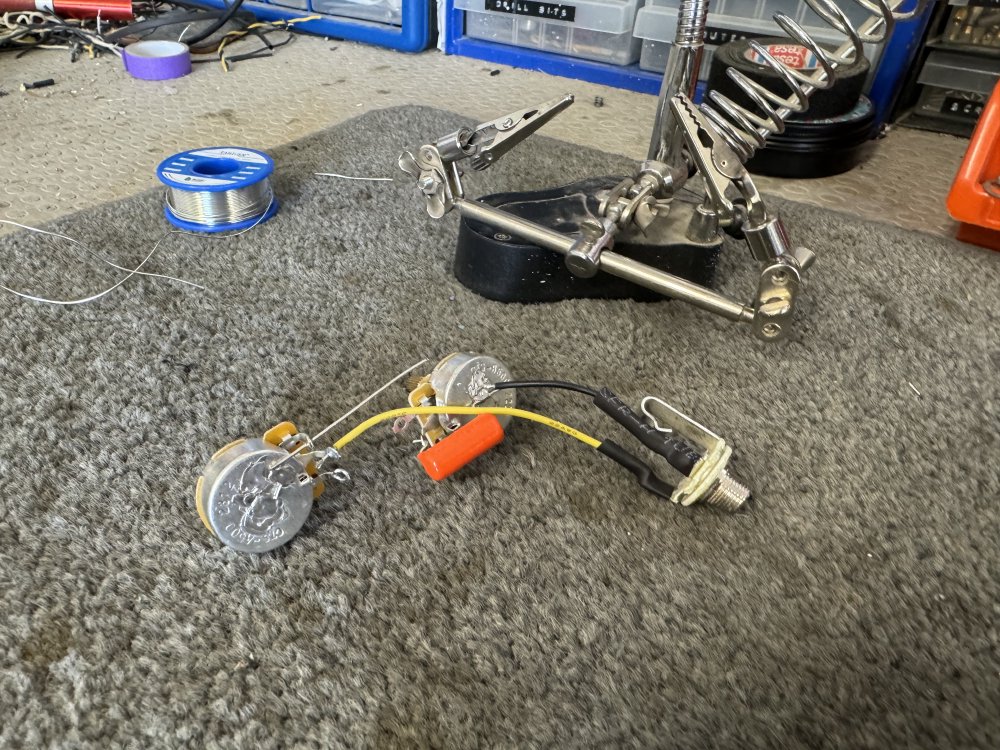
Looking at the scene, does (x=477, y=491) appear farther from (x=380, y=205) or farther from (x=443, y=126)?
(x=443, y=126)

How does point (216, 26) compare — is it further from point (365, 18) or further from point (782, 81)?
point (782, 81)

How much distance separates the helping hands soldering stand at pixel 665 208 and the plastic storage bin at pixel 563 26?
0.79 metres

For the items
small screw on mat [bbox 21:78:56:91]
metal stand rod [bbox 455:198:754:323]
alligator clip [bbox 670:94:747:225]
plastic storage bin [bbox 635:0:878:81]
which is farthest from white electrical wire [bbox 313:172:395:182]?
small screw on mat [bbox 21:78:56:91]

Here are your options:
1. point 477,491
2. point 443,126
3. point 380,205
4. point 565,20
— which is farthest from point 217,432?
point 565,20

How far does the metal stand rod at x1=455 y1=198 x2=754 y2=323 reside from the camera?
653 millimetres

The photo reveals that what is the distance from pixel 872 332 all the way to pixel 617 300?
0.29 metres

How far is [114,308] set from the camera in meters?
0.78

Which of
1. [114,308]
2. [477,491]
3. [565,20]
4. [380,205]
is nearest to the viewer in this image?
[477,491]

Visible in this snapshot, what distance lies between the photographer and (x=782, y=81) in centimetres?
111

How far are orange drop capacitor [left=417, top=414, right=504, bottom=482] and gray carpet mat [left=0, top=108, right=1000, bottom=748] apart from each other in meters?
0.03

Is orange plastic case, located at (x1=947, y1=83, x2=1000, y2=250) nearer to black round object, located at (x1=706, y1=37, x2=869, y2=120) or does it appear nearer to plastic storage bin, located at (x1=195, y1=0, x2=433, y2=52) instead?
black round object, located at (x1=706, y1=37, x2=869, y2=120)

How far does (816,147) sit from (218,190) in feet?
3.04

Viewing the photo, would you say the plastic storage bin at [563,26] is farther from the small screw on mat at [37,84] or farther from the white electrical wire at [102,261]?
the white electrical wire at [102,261]

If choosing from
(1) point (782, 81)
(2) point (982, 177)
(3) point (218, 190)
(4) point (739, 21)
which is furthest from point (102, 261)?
(4) point (739, 21)
